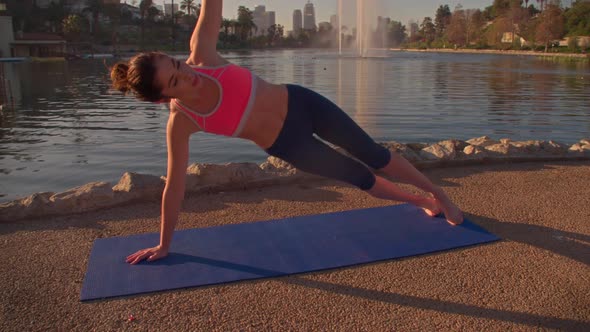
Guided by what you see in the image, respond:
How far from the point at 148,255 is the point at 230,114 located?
1126 mm

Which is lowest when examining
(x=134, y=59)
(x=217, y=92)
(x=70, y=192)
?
(x=70, y=192)

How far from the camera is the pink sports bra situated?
250cm

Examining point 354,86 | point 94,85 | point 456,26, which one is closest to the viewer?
point 354,86

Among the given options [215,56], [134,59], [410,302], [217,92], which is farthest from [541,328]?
[134,59]

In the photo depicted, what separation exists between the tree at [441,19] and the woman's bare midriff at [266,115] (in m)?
116

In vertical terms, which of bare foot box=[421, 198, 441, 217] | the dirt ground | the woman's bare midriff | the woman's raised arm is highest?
the woman's raised arm

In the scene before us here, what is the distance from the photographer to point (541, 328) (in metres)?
2.31

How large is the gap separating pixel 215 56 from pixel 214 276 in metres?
1.25

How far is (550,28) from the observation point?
201 ft

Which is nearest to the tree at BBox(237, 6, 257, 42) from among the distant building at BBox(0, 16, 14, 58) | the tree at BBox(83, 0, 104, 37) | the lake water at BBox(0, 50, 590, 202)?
the tree at BBox(83, 0, 104, 37)

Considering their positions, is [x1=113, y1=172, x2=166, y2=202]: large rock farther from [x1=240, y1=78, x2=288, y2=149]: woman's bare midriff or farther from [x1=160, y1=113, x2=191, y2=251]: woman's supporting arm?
[x1=240, y1=78, x2=288, y2=149]: woman's bare midriff

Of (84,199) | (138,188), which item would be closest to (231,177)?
(138,188)

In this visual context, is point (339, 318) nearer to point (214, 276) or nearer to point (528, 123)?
point (214, 276)

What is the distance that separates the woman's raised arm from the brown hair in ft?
1.16
